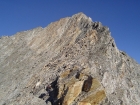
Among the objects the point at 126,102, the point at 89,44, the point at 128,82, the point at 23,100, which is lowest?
the point at 23,100

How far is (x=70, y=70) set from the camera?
29516mm

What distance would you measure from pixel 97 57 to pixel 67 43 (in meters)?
7.73

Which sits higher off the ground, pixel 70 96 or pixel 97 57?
pixel 97 57

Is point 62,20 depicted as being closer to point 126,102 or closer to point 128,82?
point 128,82

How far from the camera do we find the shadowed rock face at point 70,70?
26.6 m

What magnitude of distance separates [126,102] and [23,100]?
12429 mm

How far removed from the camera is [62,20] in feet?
151

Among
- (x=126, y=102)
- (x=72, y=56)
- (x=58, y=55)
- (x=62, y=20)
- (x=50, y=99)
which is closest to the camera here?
(x=50, y=99)

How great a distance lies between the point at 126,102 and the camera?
99.1 feet

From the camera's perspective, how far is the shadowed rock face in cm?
2664

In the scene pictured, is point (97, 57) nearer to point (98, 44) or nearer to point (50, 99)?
point (98, 44)

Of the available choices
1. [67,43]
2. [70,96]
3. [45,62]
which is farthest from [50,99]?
[67,43]

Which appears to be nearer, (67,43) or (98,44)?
(98,44)

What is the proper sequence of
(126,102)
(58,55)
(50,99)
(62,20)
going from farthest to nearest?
(62,20), (58,55), (126,102), (50,99)
